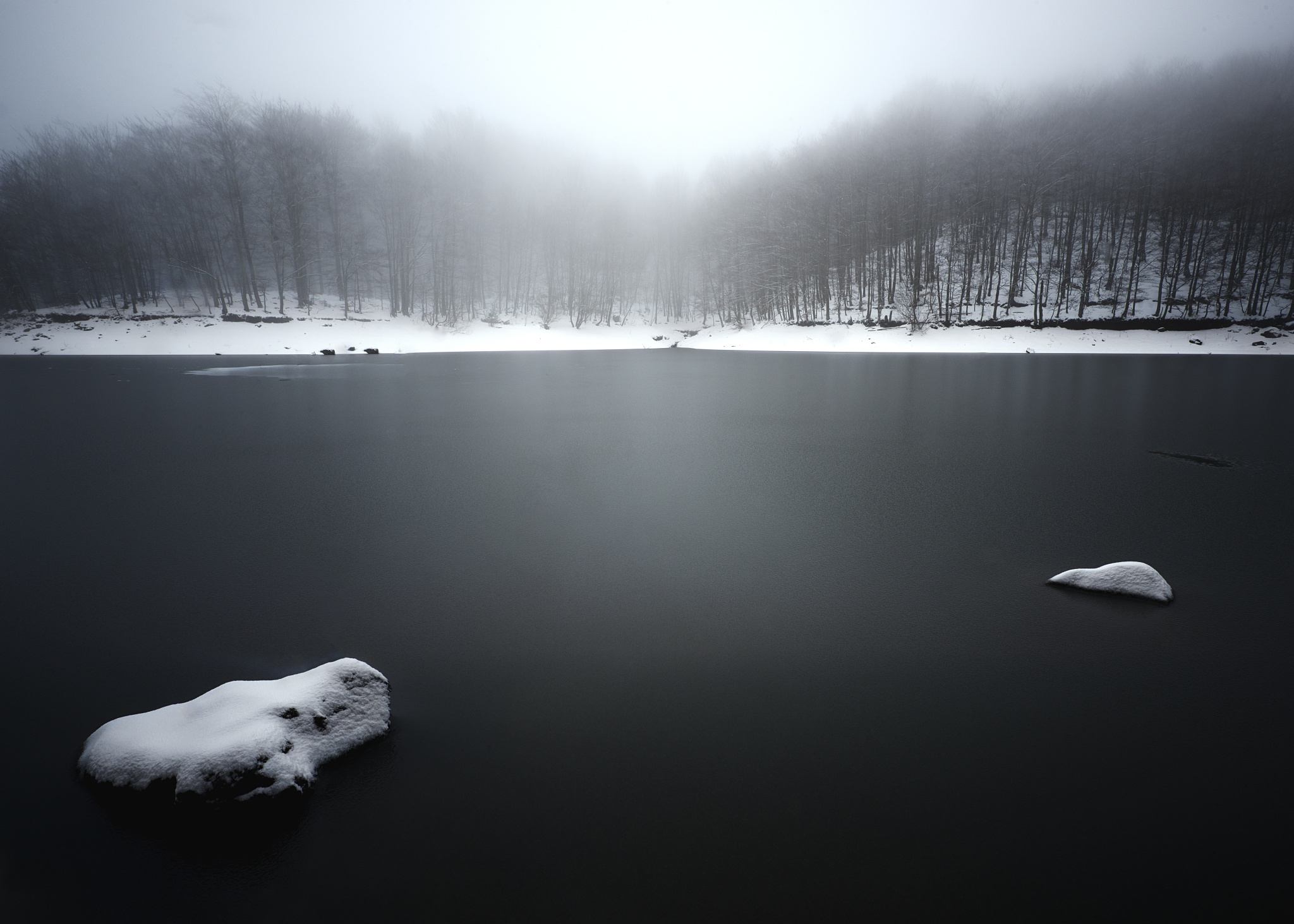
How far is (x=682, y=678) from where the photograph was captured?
10.7 ft

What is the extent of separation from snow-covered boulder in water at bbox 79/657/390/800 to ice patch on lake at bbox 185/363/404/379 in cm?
1855

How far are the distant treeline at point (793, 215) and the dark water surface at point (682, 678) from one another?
33.1m

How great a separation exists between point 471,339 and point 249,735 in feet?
124

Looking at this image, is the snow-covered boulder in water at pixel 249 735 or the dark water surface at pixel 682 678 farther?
the snow-covered boulder in water at pixel 249 735

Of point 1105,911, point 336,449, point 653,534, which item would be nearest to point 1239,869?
point 1105,911

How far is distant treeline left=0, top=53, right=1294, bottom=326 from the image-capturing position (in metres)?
34.8

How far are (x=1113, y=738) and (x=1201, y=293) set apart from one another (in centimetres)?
4224

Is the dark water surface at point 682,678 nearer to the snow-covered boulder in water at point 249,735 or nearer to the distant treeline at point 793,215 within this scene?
the snow-covered boulder in water at point 249,735

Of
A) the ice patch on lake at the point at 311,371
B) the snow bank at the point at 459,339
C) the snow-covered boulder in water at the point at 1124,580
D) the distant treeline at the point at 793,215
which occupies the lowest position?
the snow-covered boulder in water at the point at 1124,580

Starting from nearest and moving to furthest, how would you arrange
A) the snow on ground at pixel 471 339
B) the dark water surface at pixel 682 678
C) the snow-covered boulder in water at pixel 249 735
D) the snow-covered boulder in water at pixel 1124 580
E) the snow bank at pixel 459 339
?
the dark water surface at pixel 682 678 → the snow-covered boulder in water at pixel 249 735 → the snow-covered boulder in water at pixel 1124 580 → the snow on ground at pixel 471 339 → the snow bank at pixel 459 339

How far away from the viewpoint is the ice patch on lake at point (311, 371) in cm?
1984

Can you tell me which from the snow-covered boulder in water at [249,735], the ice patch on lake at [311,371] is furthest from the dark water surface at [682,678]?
the ice patch on lake at [311,371]

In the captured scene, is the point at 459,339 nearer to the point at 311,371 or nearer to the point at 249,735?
the point at 311,371

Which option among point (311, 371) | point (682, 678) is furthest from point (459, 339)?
point (682, 678)
